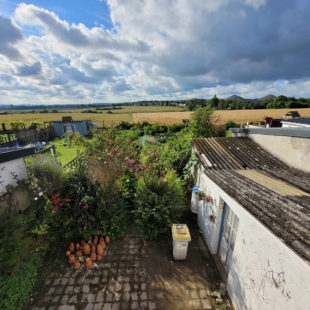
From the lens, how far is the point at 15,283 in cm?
366

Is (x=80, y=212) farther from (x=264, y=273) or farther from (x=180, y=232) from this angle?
(x=264, y=273)

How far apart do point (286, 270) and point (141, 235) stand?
4.08 m

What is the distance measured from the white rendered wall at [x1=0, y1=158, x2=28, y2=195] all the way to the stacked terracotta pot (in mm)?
2529

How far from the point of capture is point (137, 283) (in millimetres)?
4016

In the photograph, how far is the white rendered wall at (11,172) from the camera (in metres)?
4.23

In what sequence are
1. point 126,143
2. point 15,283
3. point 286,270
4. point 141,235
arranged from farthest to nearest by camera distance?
point 126,143 → point 141,235 → point 15,283 → point 286,270

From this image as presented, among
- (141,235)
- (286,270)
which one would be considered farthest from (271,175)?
(141,235)

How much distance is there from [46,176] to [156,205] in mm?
3646

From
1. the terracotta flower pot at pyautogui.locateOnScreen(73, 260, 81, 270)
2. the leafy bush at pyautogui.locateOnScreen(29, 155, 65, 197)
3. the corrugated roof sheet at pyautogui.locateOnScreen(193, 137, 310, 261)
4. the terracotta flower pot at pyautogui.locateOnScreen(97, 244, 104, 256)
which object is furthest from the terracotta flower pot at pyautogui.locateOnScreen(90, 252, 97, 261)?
the corrugated roof sheet at pyautogui.locateOnScreen(193, 137, 310, 261)

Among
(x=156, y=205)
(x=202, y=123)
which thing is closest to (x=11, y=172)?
(x=156, y=205)

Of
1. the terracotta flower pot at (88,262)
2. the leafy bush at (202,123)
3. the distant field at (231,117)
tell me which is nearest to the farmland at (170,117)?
the distant field at (231,117)

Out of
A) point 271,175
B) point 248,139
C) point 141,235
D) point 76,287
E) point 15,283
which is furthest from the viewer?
point 248,139

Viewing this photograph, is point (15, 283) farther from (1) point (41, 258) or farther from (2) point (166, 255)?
(2) point (166, 255)

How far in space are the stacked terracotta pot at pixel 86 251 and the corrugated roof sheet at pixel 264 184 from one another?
157 inches
